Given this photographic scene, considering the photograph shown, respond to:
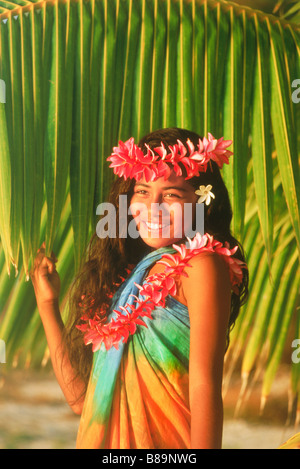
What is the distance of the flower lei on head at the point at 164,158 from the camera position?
1.23 meters

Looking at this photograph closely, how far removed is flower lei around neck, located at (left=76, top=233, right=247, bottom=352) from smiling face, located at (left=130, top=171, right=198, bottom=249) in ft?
0.12

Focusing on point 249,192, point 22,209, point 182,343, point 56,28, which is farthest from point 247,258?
point 56,28

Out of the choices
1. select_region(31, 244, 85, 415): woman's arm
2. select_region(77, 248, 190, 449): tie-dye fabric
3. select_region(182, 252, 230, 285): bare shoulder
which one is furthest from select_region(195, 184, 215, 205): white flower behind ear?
select_region(31, 244, 85, 415): woman's arm

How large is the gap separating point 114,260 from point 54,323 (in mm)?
189

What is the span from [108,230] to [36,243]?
0.16 metres

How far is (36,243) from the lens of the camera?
4.15ft

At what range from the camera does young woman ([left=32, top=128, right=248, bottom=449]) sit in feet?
3.81

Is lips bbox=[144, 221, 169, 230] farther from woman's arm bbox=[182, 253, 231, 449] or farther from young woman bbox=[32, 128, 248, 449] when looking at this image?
woman's arm bbox=[182, 253, 231, 449]

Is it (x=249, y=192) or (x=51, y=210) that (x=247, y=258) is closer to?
(x=249, y=192)

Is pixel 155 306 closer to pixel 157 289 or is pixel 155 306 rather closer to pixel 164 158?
pixel 157 289

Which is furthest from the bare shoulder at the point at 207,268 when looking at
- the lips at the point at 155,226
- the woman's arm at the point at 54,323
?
the woman's arm at the point at 54,323

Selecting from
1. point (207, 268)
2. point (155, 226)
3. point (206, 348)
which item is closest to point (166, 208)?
point (155, 226)

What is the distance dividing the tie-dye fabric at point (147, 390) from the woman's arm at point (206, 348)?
0.10 feet

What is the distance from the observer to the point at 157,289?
1.20 m
